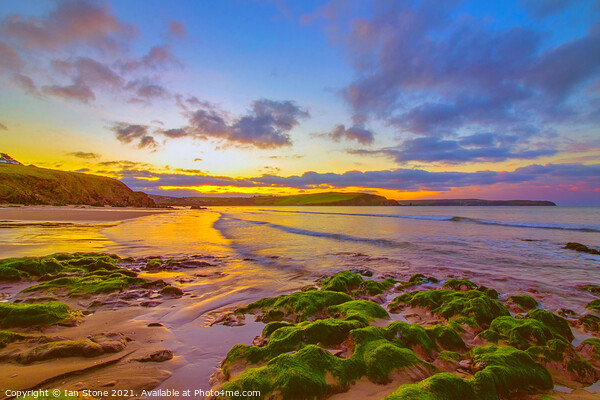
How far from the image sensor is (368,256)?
47.1ft

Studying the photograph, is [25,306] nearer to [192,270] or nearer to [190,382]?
[190,382]

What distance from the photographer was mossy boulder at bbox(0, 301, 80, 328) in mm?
4715

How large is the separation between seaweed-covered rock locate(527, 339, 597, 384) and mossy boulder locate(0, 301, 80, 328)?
27.4ft

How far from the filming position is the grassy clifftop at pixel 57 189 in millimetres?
55594

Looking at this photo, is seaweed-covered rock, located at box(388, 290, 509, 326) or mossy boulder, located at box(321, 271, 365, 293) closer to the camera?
seaweed-covered rock, located at box(388, 290, 509, 326)

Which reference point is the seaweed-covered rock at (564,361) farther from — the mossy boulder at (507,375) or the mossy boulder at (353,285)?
the mossy boulder at (353,285)

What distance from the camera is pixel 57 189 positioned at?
65375 mm

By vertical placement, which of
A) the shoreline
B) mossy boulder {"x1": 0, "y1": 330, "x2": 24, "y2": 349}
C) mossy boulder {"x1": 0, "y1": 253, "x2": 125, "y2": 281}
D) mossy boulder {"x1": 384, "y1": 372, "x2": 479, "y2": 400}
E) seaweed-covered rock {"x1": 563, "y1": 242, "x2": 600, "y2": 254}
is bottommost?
the shoreline

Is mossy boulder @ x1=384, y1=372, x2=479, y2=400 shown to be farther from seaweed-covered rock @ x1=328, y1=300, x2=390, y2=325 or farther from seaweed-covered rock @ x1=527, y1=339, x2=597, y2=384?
seaweed-covered rock @ x1=328, y1=300, x2=390, y2=325

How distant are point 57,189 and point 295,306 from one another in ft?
279

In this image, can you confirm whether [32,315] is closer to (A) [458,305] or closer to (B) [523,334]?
(A) [458,305]

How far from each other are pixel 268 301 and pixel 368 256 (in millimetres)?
9020

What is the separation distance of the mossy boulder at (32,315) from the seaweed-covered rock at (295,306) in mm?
3402

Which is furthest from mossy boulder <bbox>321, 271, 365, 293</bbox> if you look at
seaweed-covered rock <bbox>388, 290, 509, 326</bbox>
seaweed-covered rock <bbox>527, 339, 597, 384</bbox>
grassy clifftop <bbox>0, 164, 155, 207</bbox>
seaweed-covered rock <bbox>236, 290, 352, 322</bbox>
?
grassy clifftop <bbox>0, 164, 155, 207</bbox>
